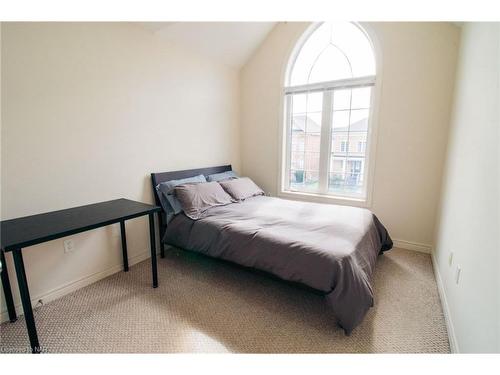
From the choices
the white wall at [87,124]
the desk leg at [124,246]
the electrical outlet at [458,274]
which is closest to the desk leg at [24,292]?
the white wall at [87,124]

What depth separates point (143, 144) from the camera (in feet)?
8.34

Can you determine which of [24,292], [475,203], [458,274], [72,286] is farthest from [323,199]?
[24,292]

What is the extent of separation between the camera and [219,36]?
2977 millimetres

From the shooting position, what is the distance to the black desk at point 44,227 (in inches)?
53.1

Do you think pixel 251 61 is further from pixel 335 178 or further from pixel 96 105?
pixel 96 105

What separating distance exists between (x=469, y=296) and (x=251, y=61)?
141 inches

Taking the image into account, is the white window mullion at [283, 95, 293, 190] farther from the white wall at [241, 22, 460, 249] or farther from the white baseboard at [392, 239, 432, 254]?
the white baseboard at [392, 239, 432, 254]

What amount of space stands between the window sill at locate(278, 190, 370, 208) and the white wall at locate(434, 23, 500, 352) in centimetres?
99

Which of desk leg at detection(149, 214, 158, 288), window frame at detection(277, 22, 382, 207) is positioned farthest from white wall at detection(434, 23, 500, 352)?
desk leg at detection(149, 214, 158, 288)

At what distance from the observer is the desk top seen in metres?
1.39
